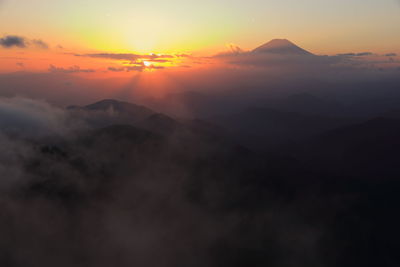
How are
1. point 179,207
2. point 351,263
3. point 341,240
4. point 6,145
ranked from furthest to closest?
point 6,145 → point 179,207 → point 341,240 → point 351,263

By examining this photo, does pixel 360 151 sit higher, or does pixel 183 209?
pixel 360 151

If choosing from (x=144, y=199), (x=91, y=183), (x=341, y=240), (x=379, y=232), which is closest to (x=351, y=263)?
(x=341, y=240)

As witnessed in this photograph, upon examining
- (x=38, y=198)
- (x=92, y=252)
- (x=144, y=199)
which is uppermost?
(x=38, y=198)

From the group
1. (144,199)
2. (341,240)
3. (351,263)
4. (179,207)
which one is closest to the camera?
(351,263)

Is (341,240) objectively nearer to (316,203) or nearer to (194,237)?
(316,203)

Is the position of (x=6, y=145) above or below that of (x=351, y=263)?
above

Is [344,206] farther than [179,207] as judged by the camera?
No

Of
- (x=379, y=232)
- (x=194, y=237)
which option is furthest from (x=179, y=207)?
(x=379, y=232)

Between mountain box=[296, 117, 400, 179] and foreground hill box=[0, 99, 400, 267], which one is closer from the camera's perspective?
foreground hill box=[0, 99, 400, 267]

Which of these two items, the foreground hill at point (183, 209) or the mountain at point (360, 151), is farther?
the mountain at point (360, 151)

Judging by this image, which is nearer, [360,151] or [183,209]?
[183,209]
